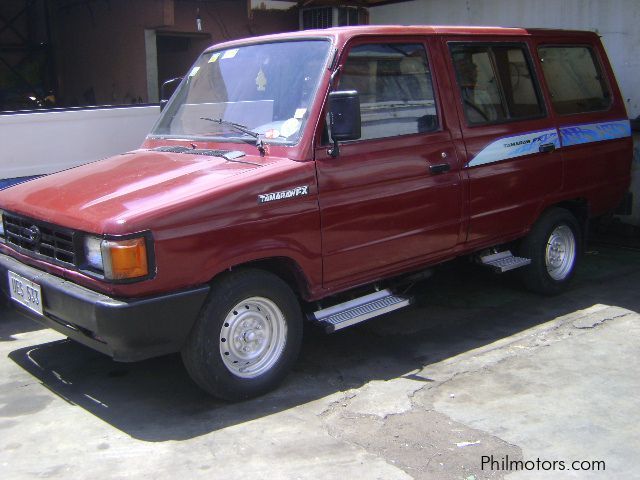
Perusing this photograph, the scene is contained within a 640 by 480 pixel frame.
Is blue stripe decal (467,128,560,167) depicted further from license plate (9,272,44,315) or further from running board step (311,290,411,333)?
license plate (9,272,44,315)

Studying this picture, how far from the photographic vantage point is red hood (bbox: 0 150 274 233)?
379 cm

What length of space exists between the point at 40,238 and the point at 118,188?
1.85 ft

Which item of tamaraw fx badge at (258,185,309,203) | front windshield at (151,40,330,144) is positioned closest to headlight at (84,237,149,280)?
tamaraw fx badge at (258,185,309,203)

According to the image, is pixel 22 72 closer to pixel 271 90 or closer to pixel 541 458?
pixel 271 90

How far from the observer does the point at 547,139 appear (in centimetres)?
577

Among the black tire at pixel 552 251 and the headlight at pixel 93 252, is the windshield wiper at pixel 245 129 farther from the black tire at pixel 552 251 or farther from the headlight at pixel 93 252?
the black tire at pixel 552 251

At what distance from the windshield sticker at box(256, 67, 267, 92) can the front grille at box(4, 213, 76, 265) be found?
1.60 meters

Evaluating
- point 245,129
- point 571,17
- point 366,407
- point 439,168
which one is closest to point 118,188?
point 245,129

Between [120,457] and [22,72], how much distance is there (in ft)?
42.8

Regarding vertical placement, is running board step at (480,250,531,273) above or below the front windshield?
below

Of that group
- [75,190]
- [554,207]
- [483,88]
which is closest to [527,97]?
[483,88]

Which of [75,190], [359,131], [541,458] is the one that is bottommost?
[541,458]

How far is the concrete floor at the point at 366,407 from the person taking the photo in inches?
140

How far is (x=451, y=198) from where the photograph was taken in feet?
16.6
